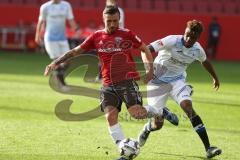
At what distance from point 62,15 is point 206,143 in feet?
29.5

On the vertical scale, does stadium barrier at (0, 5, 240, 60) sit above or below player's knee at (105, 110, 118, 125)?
below

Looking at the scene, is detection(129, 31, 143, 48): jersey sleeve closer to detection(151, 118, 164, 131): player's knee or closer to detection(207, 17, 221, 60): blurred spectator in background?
detection(151, 118, 164, 131): player's knee

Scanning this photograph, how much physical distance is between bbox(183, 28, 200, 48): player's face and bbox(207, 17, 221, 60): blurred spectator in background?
68.7 feet

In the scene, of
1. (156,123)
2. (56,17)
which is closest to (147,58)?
(156,123)

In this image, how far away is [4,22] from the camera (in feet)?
105

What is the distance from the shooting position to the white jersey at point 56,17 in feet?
58.4

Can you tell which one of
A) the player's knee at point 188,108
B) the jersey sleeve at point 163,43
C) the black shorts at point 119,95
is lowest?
the player's knee at point 188,108

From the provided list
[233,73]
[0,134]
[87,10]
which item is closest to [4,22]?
[87,10]

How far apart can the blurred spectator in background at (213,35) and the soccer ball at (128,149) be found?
73.6ft

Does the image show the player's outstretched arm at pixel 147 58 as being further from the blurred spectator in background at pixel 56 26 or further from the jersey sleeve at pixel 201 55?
the blurred spectator in background at pixel 56 26

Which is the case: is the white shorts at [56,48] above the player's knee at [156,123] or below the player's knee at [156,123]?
below

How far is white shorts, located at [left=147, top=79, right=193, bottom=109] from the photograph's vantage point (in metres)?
10.1

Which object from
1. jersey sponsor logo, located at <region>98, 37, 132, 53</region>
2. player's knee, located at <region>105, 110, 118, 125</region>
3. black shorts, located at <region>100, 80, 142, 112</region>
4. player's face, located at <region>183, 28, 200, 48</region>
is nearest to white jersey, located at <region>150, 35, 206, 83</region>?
player's face, located at <region>183, 28, 200, 48</region>

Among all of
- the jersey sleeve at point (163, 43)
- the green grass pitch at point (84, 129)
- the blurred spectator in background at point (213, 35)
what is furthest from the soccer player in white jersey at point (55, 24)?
the blurred spectator in background at point (213, 35)
